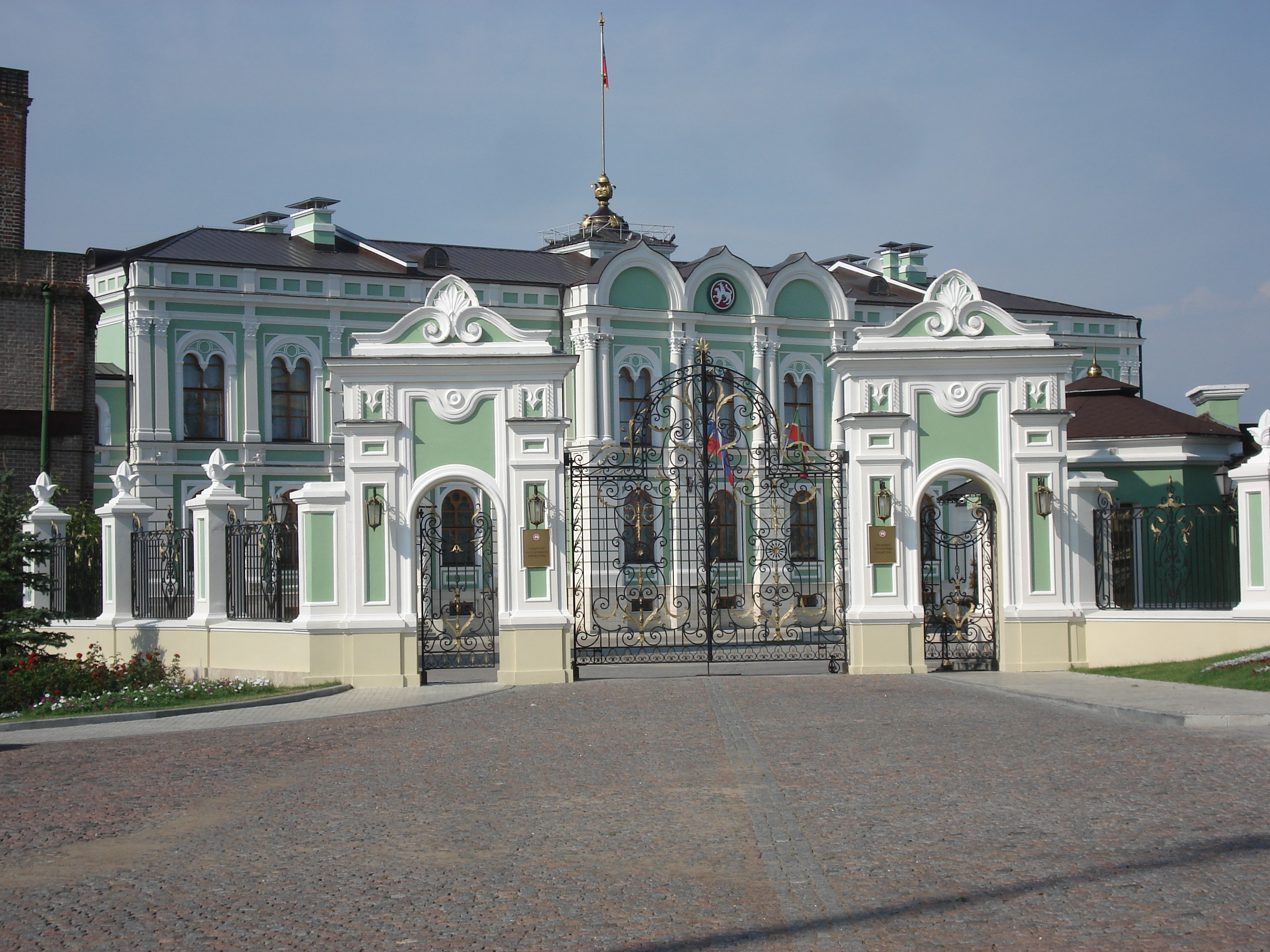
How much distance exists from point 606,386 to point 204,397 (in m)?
10.1

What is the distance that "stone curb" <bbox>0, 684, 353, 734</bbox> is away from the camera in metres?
14.5

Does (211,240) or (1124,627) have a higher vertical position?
(211,240)

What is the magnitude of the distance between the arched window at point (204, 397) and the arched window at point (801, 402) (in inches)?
596


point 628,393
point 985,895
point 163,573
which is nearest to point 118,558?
point 163,573

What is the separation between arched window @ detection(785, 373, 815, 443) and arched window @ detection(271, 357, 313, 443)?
13.0 meters

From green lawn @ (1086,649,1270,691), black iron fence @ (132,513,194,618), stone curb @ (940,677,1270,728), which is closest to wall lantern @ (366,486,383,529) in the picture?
black iron fence @ (132,513,194,618)

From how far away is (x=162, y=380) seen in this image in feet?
115

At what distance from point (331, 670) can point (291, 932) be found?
11.0m

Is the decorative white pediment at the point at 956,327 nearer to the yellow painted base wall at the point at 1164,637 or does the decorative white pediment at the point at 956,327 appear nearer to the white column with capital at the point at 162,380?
the yellow painted base wall at the point at 1164,637

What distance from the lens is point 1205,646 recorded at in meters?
16.8

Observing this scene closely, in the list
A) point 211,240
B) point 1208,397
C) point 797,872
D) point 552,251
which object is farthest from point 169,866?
point 552,251

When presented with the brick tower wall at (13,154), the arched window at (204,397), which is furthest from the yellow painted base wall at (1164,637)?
the arched window at (204,397)

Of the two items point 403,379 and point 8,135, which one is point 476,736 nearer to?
point 403,379

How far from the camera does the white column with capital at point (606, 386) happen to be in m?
37.8
